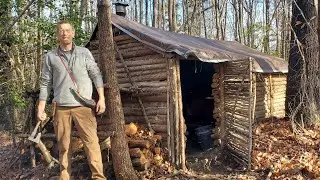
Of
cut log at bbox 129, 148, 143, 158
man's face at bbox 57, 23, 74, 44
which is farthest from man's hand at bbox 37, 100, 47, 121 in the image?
cut log at bbox 129, 148, 143, 158

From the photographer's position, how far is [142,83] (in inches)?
352

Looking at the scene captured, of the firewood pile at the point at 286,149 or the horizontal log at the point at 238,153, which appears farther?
the horizontal log at the point at 238,153

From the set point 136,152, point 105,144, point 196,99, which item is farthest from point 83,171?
point 196,99

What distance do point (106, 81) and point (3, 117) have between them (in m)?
12.7

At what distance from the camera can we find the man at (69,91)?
17.5ft

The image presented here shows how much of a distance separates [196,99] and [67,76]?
8.21 m

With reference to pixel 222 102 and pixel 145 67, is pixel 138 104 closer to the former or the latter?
pixel 145 67

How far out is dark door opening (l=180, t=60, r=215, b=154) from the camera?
446 inches

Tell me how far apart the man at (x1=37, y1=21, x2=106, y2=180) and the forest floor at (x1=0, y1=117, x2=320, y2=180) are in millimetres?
1884

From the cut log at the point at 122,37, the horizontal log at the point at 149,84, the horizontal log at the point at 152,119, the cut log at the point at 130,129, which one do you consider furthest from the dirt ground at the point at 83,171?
the cut log at the point at 122,37

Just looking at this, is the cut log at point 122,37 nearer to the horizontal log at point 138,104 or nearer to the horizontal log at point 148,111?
the horizontal log at point 138,104

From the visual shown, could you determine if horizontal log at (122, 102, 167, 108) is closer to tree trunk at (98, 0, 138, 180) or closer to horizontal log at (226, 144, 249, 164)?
horizontal log at (226, 144, 249, 164)

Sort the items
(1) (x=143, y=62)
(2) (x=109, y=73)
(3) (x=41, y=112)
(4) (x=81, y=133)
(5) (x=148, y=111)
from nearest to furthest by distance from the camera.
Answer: (3) (x=41, y=112), (4) (x=81, y=133), (2) (x=109, y=73), (5) (x=148, y=111), (1) (x=143, y=62)

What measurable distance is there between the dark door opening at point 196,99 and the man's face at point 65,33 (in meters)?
6.17
